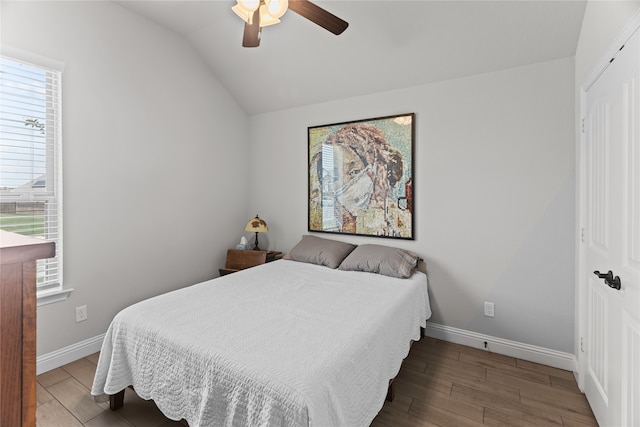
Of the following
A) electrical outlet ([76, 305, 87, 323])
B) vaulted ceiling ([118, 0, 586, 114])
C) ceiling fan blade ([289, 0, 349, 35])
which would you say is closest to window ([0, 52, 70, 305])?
electrical outlet ([76, 305, 87, 323])

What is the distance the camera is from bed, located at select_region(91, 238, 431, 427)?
1278mm

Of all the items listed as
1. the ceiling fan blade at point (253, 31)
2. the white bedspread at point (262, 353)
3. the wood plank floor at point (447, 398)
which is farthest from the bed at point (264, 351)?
the ceiling fan blade at point (253, 31)

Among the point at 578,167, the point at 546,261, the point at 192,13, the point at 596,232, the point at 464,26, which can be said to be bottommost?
the point at 546,261

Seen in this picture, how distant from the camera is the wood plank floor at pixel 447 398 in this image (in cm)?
182

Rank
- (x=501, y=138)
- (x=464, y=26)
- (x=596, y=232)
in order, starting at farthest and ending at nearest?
1. (x=501, y=138)
2. (x=464, y=26)
3. (x=596, y=232)

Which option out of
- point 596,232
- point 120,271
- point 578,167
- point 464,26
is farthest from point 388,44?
point 120,271

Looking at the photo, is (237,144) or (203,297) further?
(237,144)

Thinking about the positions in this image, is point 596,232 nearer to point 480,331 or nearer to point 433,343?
point 480,331

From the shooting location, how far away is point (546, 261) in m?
2.45

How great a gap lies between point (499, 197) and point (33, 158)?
3582 mm

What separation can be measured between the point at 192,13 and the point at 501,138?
291 cm

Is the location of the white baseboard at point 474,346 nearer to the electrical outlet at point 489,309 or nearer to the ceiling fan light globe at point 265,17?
the electrical outlet at point 489,309

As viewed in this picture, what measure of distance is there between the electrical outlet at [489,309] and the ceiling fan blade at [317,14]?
2.42 metres

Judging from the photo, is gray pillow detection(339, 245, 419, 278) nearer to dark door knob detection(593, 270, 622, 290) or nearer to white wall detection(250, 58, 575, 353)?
white wall detection(250, 58, 575, 353)
